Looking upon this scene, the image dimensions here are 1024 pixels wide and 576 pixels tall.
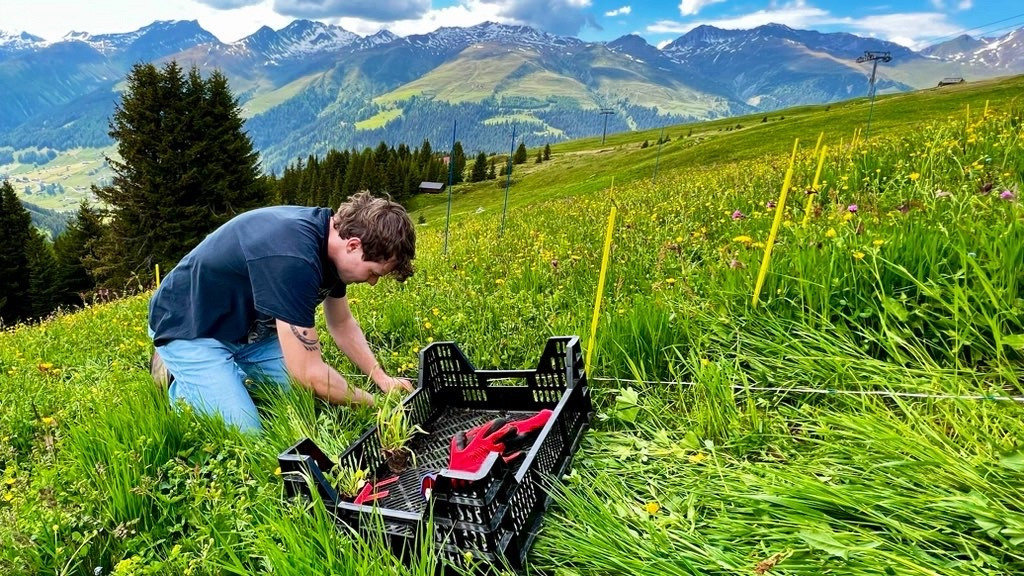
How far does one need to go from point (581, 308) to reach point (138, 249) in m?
37.6

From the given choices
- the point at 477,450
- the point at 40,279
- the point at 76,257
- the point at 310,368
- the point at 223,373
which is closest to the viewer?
the point at 477,450

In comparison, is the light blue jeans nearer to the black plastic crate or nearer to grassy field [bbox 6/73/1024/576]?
grassy field [bbox 6/73/1024/576]

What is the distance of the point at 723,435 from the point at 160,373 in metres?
3.92

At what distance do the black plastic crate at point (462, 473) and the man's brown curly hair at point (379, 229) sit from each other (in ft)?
2.10

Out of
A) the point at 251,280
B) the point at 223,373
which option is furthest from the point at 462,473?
the point at 223,373

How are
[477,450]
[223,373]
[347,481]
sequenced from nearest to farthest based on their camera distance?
[347,481]
[477,450]
[223,373]

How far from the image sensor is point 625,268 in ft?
15.5

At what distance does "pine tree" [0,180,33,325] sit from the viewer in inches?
1743

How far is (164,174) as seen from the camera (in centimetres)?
3481

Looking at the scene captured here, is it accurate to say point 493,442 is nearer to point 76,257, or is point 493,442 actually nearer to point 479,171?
point 76,257

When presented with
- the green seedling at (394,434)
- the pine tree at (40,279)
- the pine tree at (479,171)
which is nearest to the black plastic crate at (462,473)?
the green seedling at (394,434)

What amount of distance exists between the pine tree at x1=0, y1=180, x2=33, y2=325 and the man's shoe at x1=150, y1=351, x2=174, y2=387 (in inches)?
2081

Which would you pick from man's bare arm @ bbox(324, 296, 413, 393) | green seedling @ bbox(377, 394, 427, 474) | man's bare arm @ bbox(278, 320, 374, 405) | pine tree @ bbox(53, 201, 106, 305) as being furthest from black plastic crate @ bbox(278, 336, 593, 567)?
pine tree @ bbox(53, 201, 106, 305)

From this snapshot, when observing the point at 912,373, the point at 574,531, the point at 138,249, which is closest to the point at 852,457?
the point at 912,373
